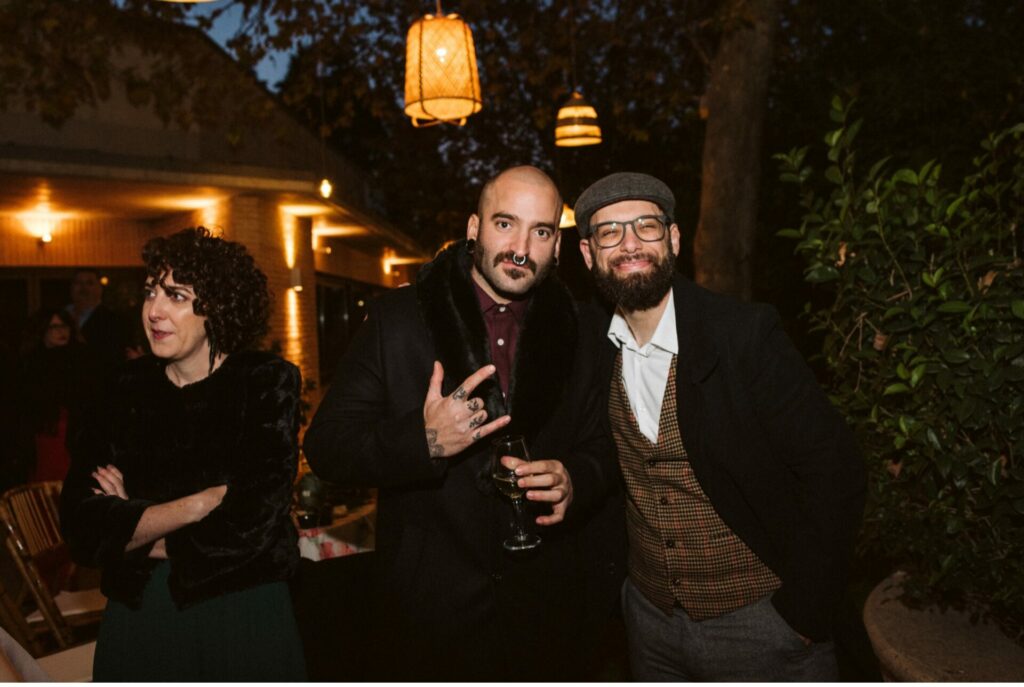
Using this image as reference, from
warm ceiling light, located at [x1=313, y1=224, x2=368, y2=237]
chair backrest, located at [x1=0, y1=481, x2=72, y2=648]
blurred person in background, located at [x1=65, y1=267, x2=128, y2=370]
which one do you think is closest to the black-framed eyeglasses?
chair backrest, located at [x1=0, y1=481, x2=72, y2=648]

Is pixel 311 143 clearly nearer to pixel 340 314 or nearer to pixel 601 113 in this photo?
pixel 340 314

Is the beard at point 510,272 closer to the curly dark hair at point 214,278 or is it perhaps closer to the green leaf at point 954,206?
the curly dark hair at point 214,278

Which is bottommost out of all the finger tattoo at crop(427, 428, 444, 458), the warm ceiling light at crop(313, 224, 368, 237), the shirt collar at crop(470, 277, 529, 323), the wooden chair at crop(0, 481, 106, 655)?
the wooden chair at crop(0, 481, 106, 655)

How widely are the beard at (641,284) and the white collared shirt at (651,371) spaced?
0.23ft

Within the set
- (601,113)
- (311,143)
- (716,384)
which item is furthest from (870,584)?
(311,143)

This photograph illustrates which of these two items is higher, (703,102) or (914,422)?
(703,102)

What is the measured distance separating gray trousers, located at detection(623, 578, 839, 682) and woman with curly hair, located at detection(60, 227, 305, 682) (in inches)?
45.0

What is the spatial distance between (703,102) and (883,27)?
4185 millimetres

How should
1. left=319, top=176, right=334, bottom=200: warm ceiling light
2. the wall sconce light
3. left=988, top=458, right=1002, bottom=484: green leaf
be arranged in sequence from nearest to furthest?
left=988, top=458, right=1002, bottom=484: green leaf < left=319, top=176, right=334, bottom=200: warm ceiling light < the wall sconce light

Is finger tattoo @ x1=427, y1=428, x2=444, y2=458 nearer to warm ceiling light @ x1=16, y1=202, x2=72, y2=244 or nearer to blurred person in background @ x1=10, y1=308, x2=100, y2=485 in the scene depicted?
blurred person in background @ x1=10, y1=308, x2=100, y2=485

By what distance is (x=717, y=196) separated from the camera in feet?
21.6

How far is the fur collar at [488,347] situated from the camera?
7.42ft

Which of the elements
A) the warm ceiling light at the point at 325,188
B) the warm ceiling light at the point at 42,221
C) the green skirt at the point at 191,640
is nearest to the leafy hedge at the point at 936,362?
the green skirt at the point at 191,640

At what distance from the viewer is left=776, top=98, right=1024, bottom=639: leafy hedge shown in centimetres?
254
